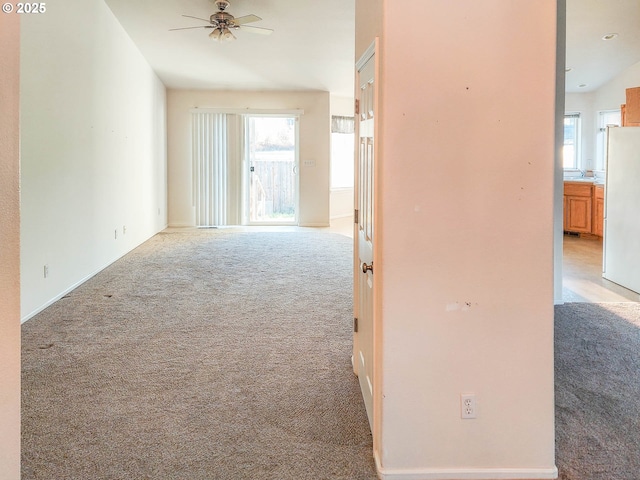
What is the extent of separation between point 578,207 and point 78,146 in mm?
7319

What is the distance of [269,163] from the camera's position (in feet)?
32.2

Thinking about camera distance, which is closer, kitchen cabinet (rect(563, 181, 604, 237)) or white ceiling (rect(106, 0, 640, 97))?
white ceiling (rect(106, 0, 640, 97))

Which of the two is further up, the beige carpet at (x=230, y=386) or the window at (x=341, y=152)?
the window at (x=341, y=152)

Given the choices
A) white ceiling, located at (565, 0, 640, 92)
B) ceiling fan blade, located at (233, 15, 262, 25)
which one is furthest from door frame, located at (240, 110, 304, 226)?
white ceiling, located at (565, 0, 640, 92)

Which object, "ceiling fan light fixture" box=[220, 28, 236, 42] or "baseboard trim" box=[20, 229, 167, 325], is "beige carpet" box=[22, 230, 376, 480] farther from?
"ceiling fan light fixture" box=[220, 28, 236, 42]

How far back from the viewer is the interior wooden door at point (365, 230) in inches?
87.0

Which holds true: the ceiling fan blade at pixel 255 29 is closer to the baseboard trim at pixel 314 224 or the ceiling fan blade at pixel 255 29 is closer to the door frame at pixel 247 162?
the door frame at pixel 247 162

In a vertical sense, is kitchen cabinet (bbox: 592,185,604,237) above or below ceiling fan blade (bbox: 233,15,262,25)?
below

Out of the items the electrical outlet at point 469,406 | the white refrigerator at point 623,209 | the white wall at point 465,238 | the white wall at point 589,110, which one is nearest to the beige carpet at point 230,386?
the white wall at point 465,238

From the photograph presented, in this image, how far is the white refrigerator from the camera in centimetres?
512

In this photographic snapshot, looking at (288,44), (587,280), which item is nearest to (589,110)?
(587,280)

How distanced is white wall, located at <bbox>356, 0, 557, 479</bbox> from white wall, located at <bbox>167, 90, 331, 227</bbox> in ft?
25.9

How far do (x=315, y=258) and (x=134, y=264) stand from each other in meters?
2.19

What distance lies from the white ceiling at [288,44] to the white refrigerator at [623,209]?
4.95 feet
